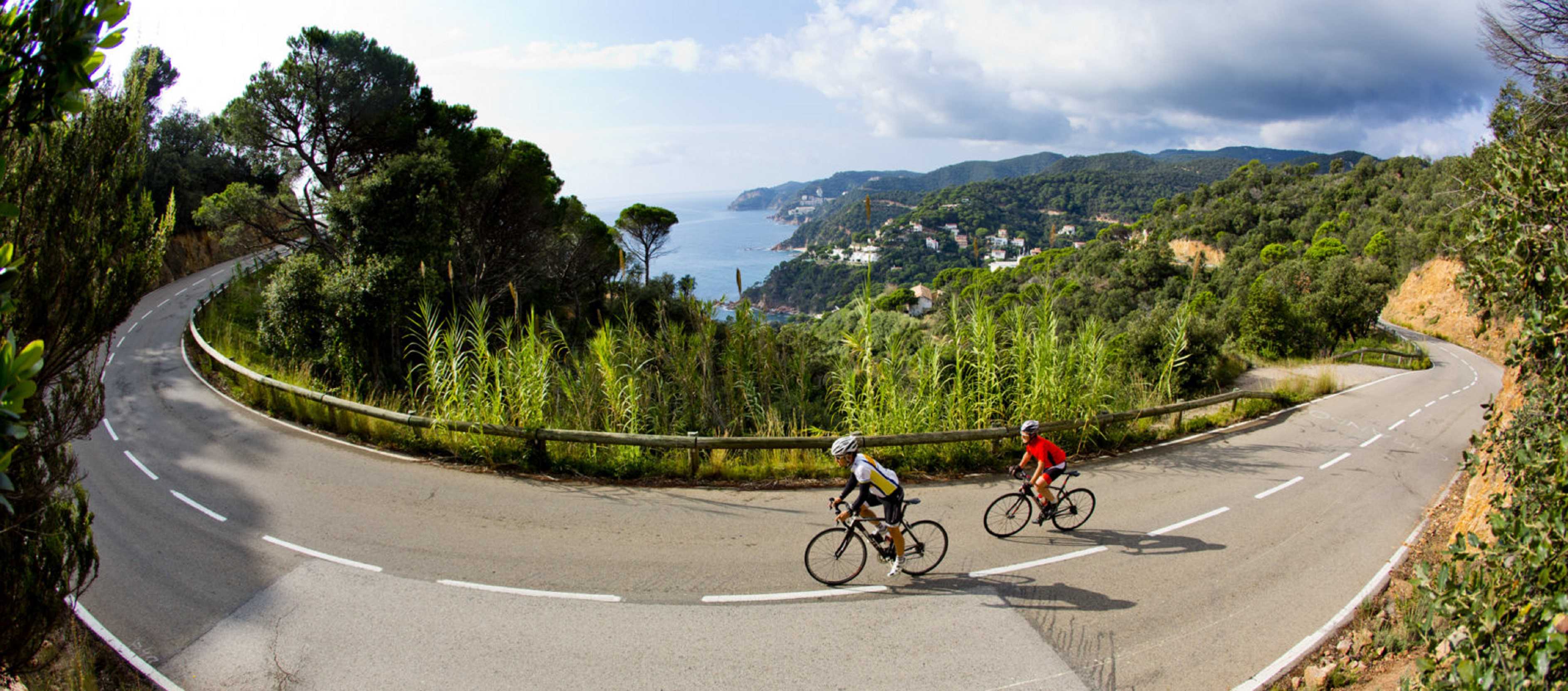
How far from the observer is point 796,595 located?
5973 mm

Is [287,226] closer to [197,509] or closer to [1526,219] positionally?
[197,509]

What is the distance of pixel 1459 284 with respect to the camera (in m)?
5.60

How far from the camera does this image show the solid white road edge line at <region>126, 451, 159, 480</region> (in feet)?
28.8

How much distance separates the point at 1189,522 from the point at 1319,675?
9.11 feet

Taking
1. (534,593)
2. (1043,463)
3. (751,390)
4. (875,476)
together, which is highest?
(751,390)

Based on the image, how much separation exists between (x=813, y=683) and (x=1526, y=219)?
20.6ft

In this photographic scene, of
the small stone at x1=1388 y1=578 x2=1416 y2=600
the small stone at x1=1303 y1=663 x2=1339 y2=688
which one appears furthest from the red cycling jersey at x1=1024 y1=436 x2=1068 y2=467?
the small stone at x1=1388 y1=578 x2=1416 y2=600

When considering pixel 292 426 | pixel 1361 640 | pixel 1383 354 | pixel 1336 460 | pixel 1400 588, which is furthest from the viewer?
pixel 1383 354

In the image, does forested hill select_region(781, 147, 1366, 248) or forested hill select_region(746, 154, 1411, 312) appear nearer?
forested hill select_region(746, 154, 1411, 312)

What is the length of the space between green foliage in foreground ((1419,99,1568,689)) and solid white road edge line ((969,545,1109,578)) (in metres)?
2.57

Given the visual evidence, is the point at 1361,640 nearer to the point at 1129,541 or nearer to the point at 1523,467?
the point at 1129,541

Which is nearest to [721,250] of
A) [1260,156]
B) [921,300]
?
[921,300]

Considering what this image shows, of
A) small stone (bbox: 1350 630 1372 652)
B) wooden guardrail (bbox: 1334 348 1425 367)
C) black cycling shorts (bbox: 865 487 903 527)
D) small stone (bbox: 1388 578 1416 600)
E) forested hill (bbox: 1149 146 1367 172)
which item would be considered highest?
forested hill (bbox: 1149 146 1367 172)

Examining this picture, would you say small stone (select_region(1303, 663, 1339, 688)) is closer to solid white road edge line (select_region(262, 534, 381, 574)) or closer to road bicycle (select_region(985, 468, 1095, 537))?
road bicycle (select_region(985, 468, 1095, 537))
